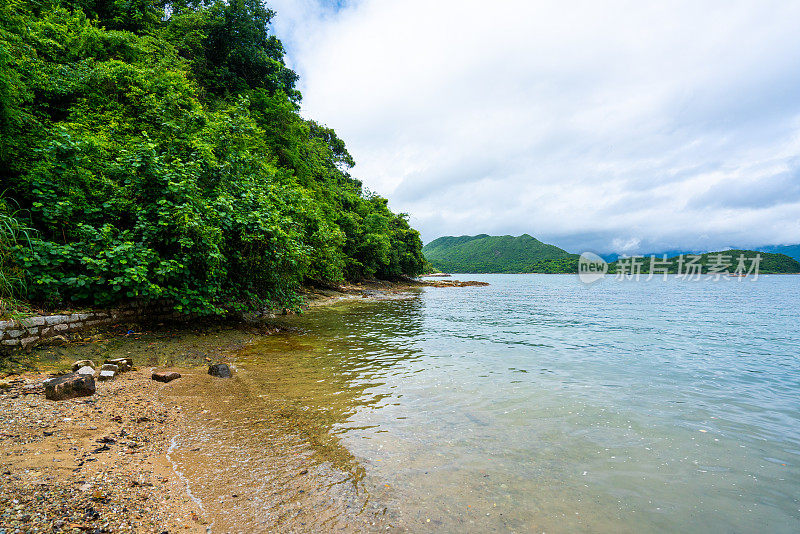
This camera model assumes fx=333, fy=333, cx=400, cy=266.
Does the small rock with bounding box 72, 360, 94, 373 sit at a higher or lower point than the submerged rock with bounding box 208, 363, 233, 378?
higher

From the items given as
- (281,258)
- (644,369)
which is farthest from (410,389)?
(644,369)

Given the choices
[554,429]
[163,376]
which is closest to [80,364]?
[163,376]

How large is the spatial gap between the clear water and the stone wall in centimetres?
336

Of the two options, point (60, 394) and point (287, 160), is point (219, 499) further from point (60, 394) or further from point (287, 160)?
point (287, 160)

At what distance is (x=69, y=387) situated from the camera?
5.57 meters

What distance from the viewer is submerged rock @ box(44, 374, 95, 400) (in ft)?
17.9

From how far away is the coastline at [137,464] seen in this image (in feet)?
10.2

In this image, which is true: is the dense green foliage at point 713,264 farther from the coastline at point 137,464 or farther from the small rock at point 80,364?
the small rock at point 80,364

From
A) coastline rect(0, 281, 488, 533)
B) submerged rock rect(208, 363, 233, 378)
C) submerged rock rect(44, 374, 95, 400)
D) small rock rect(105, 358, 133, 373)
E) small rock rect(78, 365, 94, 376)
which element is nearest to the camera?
coastline rect(0, 281, 488, 533)

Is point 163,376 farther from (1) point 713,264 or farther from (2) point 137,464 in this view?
(1) point 713,264

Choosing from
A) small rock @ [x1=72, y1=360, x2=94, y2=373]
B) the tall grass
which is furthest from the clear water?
the tall grass

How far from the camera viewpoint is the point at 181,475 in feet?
13.3

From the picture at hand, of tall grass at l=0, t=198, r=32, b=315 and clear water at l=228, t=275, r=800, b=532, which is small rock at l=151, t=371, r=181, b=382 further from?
tall grass at l=0, t=198, r=32, b=315

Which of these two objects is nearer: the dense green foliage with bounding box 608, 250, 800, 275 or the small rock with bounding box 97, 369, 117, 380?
the small rock with bounding box 97, 369, 117, 380
